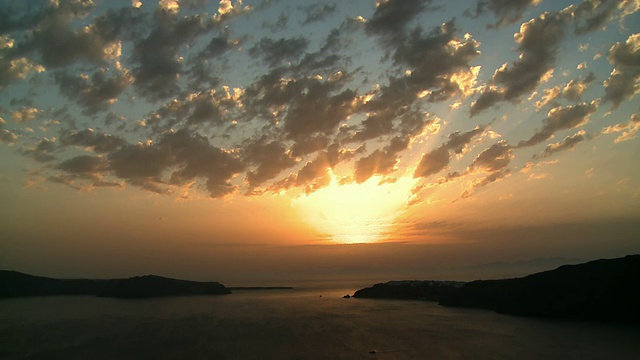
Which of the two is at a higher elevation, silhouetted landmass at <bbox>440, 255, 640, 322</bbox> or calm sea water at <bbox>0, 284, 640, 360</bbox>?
silhouetted landmass at <bbox>440, 255, 640, 322</bbox>

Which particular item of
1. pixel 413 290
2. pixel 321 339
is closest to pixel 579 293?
pixel 321 339

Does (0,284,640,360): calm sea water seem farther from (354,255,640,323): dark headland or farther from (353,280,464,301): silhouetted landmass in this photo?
(353,280,464,301): silhouetted landmass

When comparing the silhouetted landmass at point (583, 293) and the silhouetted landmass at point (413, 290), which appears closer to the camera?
the silhouetted landmass at point (583, 293)

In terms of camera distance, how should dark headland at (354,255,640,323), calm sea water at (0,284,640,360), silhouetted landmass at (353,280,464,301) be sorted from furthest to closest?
silhouetted landmass at (353,280,464,301)
dark headland at (354,255,640,323)
calm sea water at (0,284,640,360)

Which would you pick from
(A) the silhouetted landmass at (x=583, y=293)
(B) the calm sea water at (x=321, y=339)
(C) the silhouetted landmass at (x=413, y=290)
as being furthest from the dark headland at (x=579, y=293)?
(C) the silhouetted landmass at (x=413, y=290)

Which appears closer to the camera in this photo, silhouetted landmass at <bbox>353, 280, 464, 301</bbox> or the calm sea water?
the calm sea water

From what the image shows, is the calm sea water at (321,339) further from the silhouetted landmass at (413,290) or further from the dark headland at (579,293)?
the silhouetted landmass at (413,290)

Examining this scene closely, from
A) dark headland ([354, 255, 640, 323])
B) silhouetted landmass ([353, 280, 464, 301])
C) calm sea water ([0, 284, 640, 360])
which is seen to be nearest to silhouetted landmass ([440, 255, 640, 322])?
dark headland ([354, 255, 640, 323])

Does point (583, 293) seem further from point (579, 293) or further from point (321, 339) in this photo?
point (321, 339)
